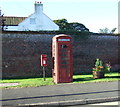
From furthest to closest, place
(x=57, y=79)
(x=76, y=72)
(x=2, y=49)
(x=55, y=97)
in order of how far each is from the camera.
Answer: (x=76, y=72) → (x=2, y=49) → (x=57, y=79) → (x=55, y=97)

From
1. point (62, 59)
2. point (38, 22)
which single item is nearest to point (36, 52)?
point (62, 59)

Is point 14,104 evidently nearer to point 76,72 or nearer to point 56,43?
point 56,43

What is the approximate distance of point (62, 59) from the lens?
10.2m

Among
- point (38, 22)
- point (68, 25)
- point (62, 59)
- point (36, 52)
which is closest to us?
point (62, 59)

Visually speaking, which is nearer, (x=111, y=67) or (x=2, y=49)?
(x=2, y=49)

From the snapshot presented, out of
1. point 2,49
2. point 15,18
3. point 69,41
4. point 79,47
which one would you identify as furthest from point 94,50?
point 15,18

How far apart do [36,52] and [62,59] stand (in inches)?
147

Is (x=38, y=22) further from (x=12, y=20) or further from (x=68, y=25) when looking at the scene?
(x=68, y=25)

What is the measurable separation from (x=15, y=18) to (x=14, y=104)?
31.5 m

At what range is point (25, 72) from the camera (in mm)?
13352

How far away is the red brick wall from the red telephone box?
350cm

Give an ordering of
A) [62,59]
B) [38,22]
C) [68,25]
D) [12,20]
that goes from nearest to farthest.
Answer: [62,59]
[12,20]
[38,22]
[68,25]

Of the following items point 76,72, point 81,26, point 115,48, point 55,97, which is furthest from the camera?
point 81,26

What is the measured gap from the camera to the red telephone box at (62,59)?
33.3 ft
